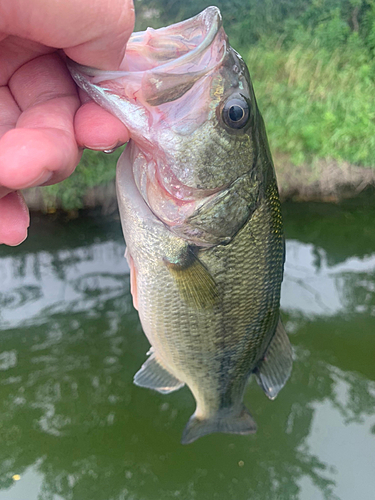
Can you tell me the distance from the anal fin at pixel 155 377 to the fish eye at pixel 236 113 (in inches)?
44.0

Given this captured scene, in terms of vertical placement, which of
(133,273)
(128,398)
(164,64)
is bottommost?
(128,398)

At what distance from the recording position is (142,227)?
1067 mm

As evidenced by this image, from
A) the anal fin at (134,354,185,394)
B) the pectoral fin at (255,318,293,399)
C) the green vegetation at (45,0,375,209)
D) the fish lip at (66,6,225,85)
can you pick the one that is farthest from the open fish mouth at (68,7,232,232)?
the green vegetation at (45,0,375,209)

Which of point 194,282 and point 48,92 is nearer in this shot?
point 48,92

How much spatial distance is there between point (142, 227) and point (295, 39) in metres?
4.82

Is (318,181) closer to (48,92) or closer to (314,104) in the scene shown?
(314,104)

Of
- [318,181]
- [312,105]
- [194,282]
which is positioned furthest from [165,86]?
[312,105]

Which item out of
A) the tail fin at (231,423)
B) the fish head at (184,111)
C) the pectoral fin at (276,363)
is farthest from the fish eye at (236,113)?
the tail fin at (231,423)

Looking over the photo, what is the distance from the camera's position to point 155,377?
1576 mm

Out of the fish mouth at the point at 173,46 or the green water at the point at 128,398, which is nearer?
the fish mouth at the point at 173,46

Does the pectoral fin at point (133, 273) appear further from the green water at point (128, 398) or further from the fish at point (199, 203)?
the green water at point (128, 398)

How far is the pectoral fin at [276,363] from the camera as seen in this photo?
1.47 metres

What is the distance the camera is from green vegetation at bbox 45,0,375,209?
3740 millimetres

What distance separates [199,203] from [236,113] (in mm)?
277
